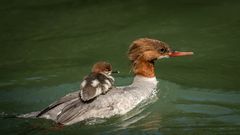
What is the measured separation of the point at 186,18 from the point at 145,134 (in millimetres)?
5045

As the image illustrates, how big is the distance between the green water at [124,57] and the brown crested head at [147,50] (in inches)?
23.0

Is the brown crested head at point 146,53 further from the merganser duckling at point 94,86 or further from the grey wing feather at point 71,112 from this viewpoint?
the grey wing feather at point 71,112

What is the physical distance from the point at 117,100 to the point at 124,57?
277 centimetres

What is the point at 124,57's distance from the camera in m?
11.2

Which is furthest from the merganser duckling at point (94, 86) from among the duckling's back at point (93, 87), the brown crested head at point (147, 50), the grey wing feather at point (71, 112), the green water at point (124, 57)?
the brown crested head at point (147, 50)

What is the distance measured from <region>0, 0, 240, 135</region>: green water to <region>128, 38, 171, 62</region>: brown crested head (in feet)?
1.91

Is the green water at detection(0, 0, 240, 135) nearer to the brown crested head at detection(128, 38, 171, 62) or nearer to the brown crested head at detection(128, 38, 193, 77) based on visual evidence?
the brown crested head at detection(128, 38, 193, 77)

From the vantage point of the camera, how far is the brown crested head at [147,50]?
9.32m

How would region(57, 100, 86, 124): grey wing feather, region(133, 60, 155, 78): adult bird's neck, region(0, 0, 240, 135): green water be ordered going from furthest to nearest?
1. region(133, 60, 155, 78): adult bird's neck
2. region(0, 0, 240, 135): green water
3. region(57, 100, 86, 124): grey wing feather

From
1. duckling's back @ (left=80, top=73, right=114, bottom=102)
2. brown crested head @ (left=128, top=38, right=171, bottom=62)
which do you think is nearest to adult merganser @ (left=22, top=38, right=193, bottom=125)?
brown crested head @ (left=128, top=38, right=171, bottom=62)

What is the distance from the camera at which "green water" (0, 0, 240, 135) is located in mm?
8383

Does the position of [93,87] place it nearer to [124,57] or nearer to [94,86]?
[94,86]

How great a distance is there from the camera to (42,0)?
1425 centimetres

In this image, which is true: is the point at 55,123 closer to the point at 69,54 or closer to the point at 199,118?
the point at 199,118
